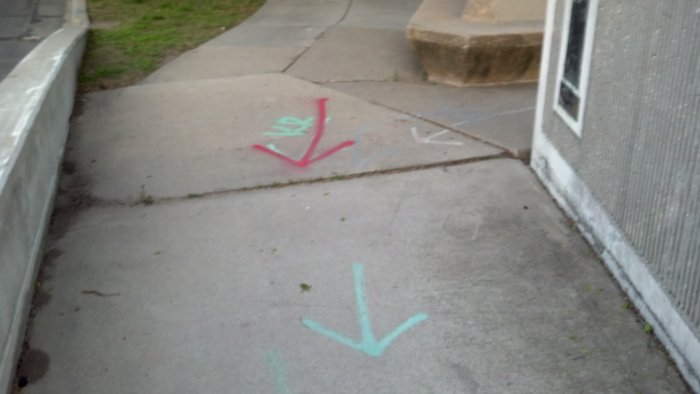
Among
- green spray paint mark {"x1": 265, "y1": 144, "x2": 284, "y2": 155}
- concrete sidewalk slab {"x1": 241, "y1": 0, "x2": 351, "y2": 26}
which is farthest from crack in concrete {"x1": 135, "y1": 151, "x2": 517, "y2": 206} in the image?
concrete sidewalk slab {"x1": 241, "y1": 0, "x2": 351, "y2": 26}

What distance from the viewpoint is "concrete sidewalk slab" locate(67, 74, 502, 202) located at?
500 cm

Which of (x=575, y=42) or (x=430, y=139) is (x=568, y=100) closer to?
(x=575, y=42)

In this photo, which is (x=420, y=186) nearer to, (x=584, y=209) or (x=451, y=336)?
(x=584, y=209)

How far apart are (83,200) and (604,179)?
3.31 metres

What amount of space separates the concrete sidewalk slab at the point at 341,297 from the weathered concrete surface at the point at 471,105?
758 mm

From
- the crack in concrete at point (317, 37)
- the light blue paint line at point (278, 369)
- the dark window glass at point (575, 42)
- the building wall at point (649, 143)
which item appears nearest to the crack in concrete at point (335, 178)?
the dark window glass at point (575, 42)

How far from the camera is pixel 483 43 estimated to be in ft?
21.0

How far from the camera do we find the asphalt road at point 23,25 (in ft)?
28.1

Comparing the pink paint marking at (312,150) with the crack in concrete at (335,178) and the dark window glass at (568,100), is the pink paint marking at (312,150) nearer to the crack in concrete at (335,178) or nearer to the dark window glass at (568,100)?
the crack in concrete at (335,178)

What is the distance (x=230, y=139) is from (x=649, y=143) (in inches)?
136

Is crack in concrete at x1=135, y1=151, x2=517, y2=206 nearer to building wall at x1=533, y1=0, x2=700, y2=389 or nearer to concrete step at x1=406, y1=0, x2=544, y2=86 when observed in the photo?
building wall at x1=533, y1=0, x2=700, y2=389

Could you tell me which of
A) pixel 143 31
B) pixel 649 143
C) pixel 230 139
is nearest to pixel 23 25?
pixel 143 31

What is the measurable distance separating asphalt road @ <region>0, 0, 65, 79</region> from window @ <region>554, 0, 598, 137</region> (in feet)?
18.7

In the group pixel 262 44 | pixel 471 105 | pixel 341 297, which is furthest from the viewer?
pixel 262 44
